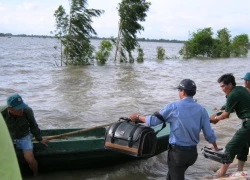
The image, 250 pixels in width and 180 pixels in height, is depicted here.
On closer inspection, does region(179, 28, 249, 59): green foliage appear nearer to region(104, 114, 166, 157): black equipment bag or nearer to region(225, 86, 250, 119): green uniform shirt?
region(225, 86, 250, 119): green uniform shirt

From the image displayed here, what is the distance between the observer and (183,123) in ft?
13.4

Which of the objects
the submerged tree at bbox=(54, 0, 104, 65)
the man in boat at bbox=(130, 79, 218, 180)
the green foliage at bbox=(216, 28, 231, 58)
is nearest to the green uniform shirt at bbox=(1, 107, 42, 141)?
the man in boat at bbox=(130, 79, 218, 180)

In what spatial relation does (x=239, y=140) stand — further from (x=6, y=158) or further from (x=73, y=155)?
(x=6, y=158)

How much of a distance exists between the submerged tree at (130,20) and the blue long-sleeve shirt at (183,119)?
28576mm

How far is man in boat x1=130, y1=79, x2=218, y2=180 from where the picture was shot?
4.09 m

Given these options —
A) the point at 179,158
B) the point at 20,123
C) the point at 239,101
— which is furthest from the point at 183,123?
the point at 20,123

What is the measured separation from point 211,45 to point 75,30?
28.5 meters

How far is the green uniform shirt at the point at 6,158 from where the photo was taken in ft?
5.47

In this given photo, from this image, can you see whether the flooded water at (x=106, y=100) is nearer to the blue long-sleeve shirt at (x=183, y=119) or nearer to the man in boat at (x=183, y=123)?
the man in boat at (x=183, y=123)

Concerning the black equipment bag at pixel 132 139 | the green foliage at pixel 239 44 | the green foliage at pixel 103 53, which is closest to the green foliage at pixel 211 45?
the green foliage at pixel 239 44

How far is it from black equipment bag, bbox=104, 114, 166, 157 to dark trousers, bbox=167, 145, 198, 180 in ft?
1.01

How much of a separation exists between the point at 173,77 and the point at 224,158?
21765 millimetres

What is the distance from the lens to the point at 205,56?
5141cm

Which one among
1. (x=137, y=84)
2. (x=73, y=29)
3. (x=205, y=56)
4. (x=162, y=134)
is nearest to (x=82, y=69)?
(x=73, y=29)
